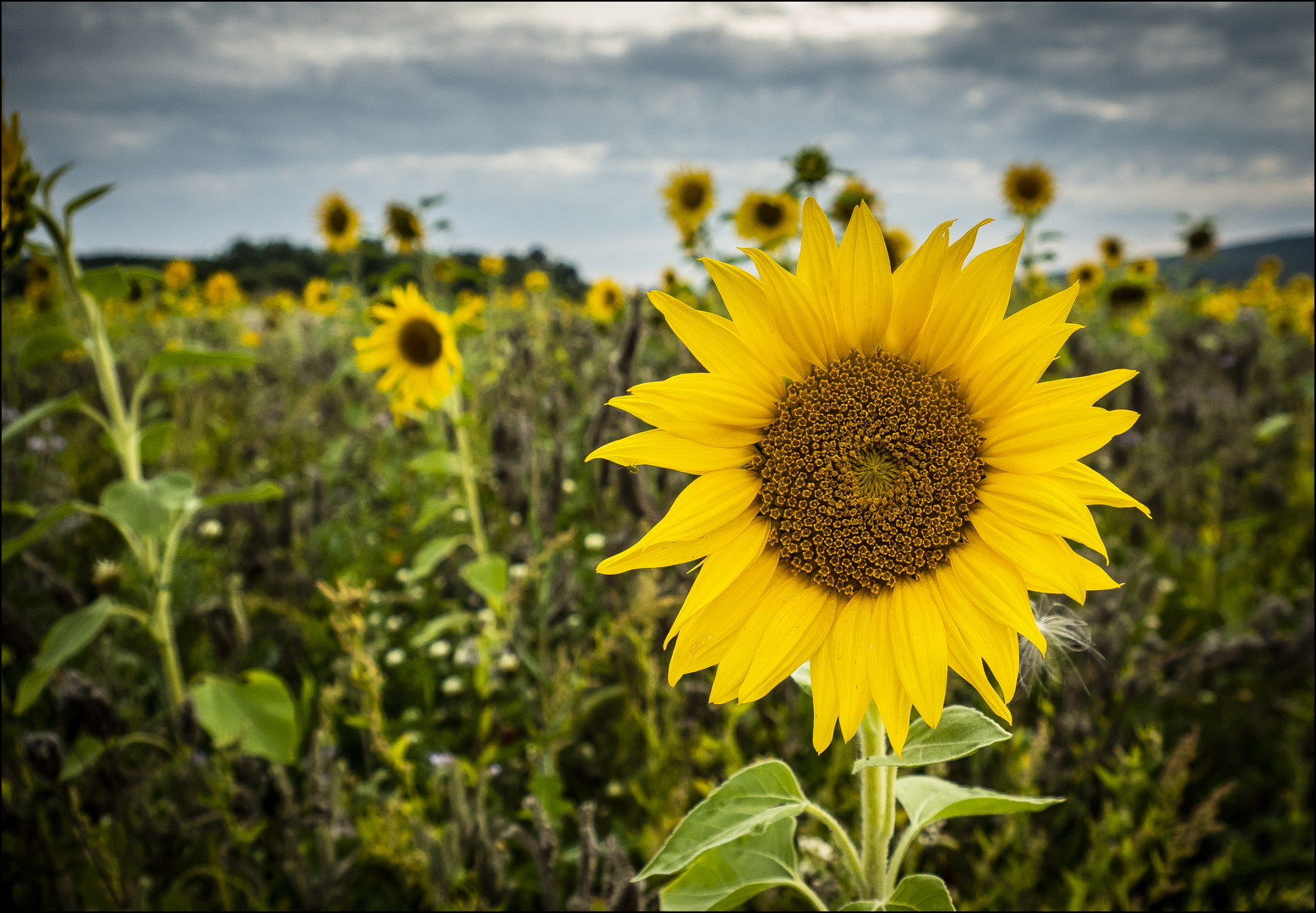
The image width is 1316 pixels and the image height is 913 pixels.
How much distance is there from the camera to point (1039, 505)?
105cm

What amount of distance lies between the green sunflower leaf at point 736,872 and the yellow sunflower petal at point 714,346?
2.54ft

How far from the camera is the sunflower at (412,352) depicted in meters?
3.14

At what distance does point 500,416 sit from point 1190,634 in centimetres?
356

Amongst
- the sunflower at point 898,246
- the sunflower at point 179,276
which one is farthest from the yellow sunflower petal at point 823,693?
the sunflower at point 179,276

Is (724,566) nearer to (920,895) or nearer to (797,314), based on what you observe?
(797,314)

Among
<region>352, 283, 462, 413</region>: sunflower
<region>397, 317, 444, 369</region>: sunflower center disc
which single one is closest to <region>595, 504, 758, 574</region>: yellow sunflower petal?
<region>352, 283, 462, 413</region>: sunflower

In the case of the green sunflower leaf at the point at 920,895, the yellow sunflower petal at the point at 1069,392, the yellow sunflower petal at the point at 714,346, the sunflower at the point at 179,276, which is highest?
the sunflower at the point at 179,276

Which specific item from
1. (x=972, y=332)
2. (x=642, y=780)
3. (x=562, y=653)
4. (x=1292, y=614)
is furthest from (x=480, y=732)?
(x=1292, y=614)

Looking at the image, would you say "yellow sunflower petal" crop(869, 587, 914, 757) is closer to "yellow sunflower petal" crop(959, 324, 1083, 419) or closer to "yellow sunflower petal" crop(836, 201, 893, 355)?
"yellow sunflower petal" crop(959, 324, 1083, 419)

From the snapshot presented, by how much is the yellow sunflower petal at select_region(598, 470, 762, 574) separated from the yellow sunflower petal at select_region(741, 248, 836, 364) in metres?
0.24

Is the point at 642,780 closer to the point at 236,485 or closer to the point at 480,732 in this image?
the point at 480,732

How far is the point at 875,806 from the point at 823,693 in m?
0.35

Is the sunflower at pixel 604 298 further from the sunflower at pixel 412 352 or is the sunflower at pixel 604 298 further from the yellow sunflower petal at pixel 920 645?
the yellow sunflower petal at pixel 920 645

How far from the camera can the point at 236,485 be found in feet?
15.1
